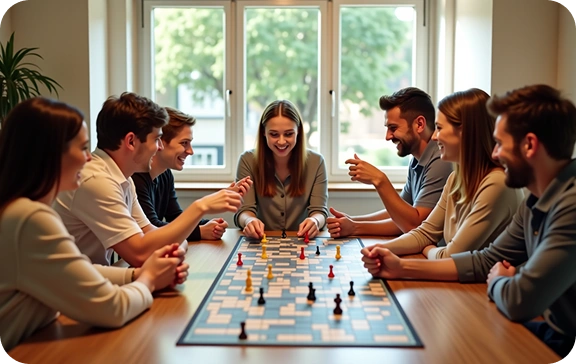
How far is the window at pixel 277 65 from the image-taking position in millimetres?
4457

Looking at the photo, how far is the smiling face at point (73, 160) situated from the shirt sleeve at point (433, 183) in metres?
1.64

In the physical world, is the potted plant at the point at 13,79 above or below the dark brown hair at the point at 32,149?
above

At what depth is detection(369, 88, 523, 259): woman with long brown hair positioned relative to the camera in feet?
6.71

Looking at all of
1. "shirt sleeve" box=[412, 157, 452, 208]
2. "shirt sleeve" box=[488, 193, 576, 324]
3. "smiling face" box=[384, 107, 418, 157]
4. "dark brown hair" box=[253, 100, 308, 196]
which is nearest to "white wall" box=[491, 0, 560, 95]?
"smiling face" box=[384, 107, 418, 157]

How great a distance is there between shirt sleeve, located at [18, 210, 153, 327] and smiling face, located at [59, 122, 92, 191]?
0.12m

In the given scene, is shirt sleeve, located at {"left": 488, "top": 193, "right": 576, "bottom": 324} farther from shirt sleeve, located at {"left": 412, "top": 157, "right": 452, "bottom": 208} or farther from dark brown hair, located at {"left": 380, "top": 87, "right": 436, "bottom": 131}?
dark brown hair, located at {"left": 380, "top": 87, "right": 436, "bottom": 131}

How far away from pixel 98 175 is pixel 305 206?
137 cm

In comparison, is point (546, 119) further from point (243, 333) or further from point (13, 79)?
point (13, 79)

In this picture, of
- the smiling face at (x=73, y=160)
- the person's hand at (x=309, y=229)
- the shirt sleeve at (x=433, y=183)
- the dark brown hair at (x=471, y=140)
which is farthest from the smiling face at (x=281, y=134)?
the smiling face at (x=73, y=160)

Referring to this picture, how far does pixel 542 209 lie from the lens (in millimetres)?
1608

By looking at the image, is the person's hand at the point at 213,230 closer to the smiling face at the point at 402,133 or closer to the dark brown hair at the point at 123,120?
the dark brown hair at the point at 123,120

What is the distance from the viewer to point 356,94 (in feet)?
14.9

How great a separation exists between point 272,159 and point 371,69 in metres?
1.69

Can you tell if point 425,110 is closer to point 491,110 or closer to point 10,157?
point 491,110
